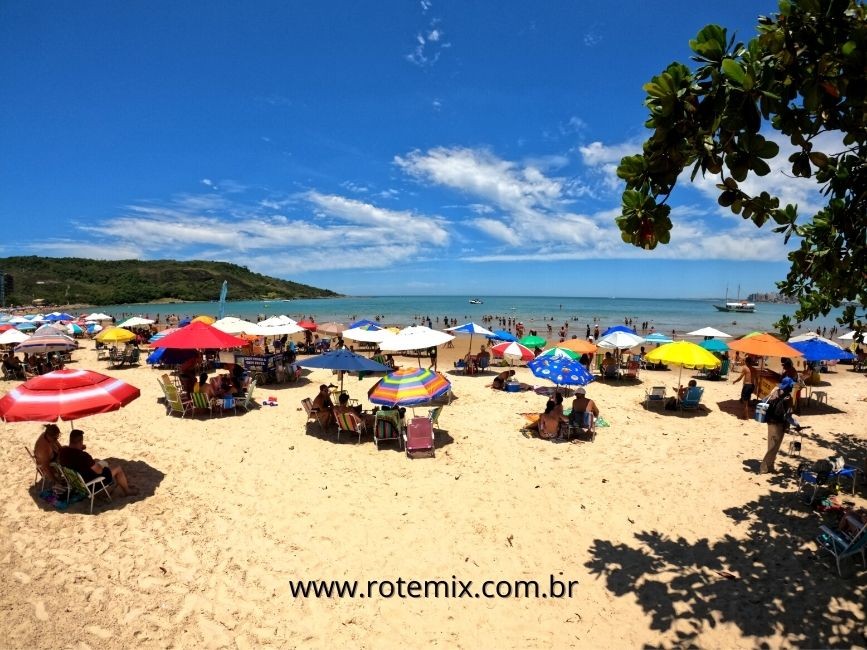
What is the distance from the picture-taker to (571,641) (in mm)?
3631

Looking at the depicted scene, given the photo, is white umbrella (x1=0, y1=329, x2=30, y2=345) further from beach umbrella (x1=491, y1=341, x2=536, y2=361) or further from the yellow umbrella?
beach umbrella (x1=491, y1=341, x2=536, y2=361)

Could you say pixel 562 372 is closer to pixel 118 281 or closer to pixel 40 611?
pixel 40 611

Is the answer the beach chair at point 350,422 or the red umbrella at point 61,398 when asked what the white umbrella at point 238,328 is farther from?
the red umbrella at point 61,398

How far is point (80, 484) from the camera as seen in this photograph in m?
5.27

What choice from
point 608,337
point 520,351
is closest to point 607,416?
point 520,351

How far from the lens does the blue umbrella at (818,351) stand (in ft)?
36.1

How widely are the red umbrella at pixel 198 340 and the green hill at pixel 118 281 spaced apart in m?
89.3

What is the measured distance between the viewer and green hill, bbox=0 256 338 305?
88.7 m

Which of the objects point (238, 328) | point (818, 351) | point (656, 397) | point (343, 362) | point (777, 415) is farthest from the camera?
point (238, 328)

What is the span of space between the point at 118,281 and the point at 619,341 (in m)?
132

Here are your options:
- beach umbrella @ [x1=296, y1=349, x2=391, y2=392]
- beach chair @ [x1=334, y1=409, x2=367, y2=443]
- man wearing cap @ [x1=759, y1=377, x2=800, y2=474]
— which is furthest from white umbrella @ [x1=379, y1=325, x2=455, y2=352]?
man wearing cap @ [x1=759, y1=377, x2=800, y2=474]

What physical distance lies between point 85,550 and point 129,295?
388ft

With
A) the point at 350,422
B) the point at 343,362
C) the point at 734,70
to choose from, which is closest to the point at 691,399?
the point at 350,422

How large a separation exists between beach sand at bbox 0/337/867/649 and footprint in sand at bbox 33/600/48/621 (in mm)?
20
